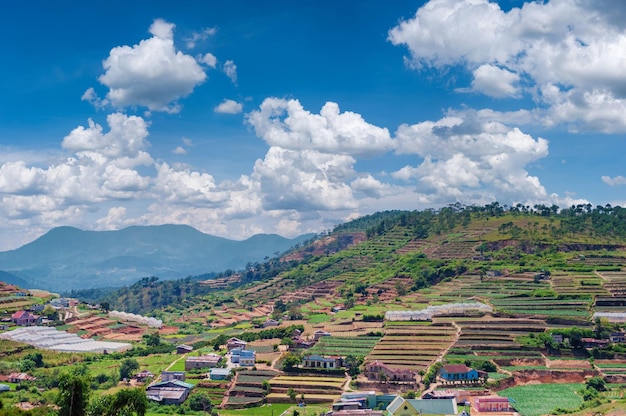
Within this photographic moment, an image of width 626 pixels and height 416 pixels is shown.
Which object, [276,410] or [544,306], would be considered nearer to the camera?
[276,410]

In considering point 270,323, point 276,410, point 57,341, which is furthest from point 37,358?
point 270,323

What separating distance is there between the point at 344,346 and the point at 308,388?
34.4 feet

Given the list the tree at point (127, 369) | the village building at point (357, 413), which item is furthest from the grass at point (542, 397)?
the tree at point (127, 369)

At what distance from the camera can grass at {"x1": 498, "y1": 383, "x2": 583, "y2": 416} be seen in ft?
123

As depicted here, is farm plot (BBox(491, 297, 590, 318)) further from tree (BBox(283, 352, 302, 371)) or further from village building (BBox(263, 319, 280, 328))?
tree (BBox(283, 352, 302, 371))

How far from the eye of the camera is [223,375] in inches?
1734

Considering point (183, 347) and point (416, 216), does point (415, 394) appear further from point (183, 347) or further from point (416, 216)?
point (416, 216)

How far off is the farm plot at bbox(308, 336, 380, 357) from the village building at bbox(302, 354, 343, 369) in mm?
2470

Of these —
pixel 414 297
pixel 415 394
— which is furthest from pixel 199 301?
pixel 415 394

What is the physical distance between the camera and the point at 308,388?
136 ft

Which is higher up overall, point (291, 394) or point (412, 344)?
point (412, 344)

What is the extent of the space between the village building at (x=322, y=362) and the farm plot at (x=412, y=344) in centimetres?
261

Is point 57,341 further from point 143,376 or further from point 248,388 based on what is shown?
point 248,388

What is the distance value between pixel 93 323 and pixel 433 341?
39.4 m
